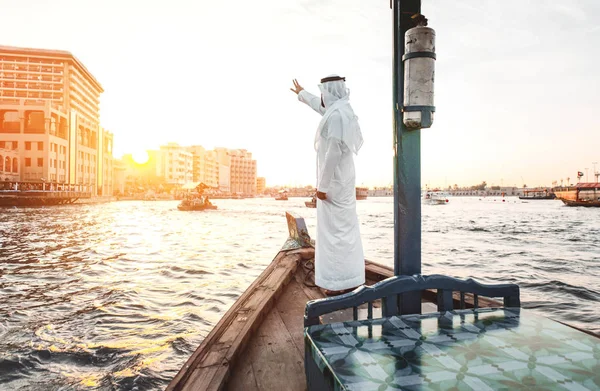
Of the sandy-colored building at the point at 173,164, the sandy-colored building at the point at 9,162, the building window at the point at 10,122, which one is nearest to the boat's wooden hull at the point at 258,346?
the sandy-colored building at the point at 9,162

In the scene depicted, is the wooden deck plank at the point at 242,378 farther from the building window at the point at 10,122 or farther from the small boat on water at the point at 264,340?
the building window at the point at 10,122

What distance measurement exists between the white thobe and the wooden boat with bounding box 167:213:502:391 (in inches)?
17.6

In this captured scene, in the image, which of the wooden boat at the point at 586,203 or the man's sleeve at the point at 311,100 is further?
the wooden boat at the point at 586,203

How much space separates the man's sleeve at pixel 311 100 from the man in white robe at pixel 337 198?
0.34 m

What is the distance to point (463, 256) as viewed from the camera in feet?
44.9

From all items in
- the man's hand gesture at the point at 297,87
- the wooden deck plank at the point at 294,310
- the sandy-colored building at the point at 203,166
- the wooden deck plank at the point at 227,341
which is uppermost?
the sandy-colored building at the point at 203,166

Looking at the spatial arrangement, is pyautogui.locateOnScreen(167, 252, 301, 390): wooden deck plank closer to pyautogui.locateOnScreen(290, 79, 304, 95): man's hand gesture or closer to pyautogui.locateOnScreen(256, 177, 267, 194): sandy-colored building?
pyautogui.locateOnScreen(290, 79, 304, 95): man's hand gesture

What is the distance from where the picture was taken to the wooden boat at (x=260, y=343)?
200 centimetres

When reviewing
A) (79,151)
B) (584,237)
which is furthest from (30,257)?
(79,151)

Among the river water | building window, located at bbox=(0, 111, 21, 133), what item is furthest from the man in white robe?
building window, located at bbox=(0, 111, 21, 133)

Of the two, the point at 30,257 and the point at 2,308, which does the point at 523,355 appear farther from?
the point at 30,257

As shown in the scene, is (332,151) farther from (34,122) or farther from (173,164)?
(173,164)

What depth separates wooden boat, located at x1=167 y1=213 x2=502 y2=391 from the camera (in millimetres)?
1997

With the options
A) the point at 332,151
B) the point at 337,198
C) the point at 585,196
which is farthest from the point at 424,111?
the point at 585,196
